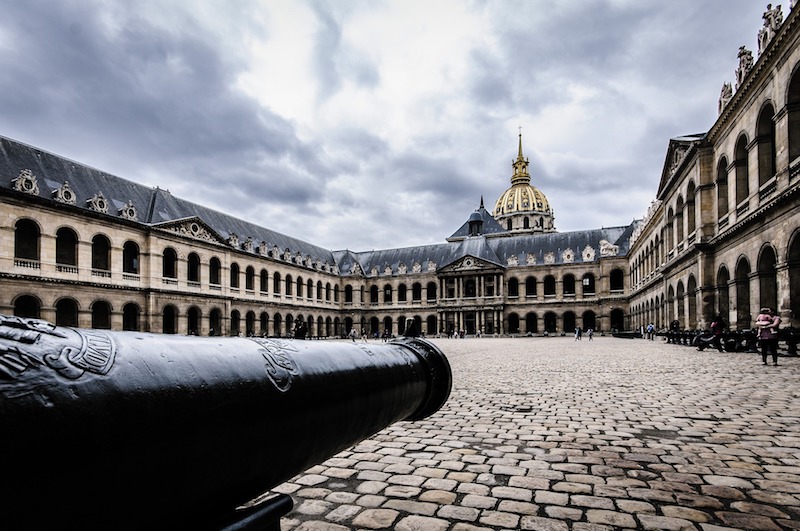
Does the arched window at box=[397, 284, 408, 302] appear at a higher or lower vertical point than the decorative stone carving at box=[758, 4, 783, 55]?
lower

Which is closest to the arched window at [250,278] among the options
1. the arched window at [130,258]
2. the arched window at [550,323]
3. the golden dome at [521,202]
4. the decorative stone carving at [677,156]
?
the arched window at [130,258]

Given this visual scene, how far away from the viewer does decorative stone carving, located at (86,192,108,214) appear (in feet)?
92.0

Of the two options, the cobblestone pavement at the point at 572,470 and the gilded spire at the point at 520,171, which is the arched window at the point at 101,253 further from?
the gilded spire at the point at 520,171

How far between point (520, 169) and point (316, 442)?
329ft

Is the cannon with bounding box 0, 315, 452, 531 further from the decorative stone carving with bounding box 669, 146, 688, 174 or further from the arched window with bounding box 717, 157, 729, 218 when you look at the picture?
the decorative stone carving with bounding box 669, 146, 688, 174

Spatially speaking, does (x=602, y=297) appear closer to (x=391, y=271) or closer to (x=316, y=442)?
(x=391, y=271)

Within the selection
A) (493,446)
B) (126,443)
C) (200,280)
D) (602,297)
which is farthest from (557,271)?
(126,443)

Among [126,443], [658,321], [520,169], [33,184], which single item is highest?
[520,169]

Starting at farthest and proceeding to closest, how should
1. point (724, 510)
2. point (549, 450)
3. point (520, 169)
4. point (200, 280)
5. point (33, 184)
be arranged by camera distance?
1. point (520, 169)
2. point (200, 280)
3. point (33, 184)
4. point (549, 450)
5. point (724, 510)

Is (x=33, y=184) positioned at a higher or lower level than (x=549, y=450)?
higher

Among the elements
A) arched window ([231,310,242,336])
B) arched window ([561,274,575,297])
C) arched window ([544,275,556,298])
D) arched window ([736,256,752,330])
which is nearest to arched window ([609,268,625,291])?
arched window ([561,274,575,297])

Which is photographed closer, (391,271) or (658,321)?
(658,321)

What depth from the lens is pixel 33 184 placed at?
82.4ft

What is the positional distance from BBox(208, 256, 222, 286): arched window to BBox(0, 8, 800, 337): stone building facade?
0.17 m
